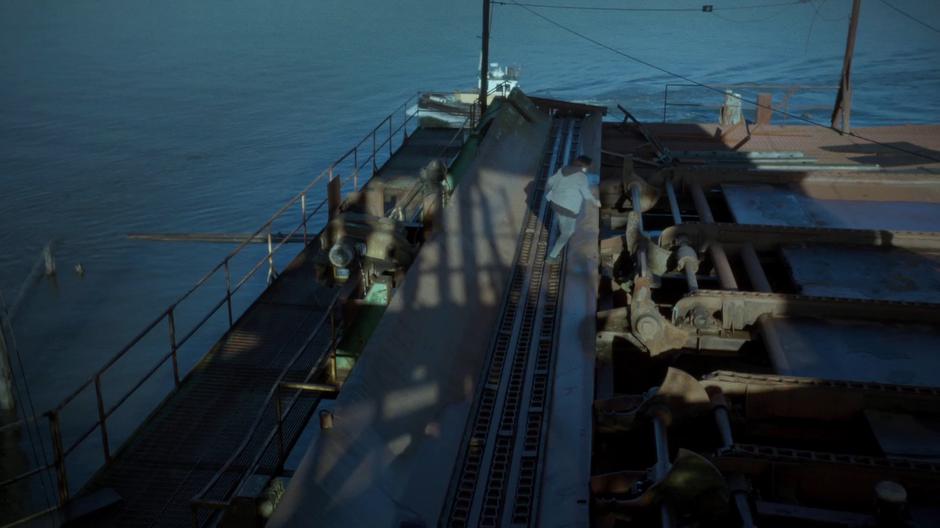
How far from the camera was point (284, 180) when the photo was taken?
3716 cm

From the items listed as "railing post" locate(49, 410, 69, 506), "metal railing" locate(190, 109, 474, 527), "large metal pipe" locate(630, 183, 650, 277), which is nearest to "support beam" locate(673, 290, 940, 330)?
"large metal pipe" locate(630, 183, 650, 277)

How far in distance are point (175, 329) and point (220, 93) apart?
28.1 metres

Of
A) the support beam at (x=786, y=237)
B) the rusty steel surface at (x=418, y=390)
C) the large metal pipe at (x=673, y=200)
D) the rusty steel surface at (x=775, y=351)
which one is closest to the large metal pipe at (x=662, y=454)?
the rusty steel surface at (x=775, y=351)

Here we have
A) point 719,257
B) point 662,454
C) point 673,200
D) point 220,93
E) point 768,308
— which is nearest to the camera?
point 662,454

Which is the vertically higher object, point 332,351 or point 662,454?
point 662,454

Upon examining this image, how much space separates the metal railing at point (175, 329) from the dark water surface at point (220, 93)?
24.2 inches

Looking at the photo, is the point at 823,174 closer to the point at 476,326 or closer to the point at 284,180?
the point at 476,326

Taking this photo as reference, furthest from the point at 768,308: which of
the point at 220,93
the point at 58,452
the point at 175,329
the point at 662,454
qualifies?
the point at 220,93

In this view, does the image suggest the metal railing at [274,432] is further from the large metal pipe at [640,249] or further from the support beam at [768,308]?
the support beam at [768,308]

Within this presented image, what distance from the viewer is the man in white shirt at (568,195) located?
10797 mm

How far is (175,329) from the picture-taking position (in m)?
26.1

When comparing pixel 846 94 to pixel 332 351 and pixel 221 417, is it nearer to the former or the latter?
pixel 332 351

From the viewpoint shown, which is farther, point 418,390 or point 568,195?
point 568,195

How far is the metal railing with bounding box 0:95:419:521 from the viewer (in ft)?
28.0
